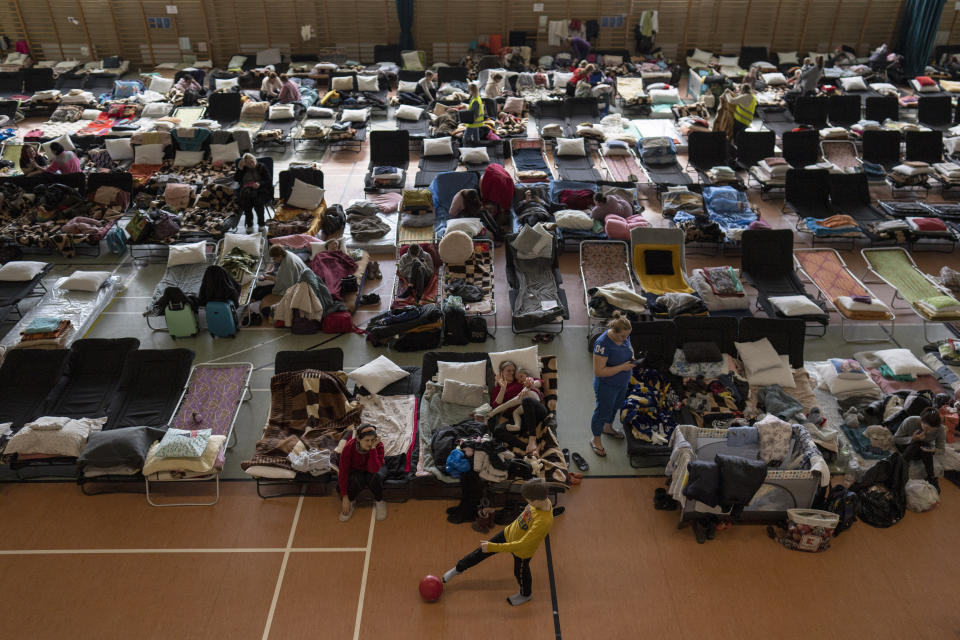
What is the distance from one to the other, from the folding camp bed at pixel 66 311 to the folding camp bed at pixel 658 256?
883 cm

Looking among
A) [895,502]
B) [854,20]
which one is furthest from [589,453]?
[854,20]

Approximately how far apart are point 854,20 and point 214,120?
20910 millimetres

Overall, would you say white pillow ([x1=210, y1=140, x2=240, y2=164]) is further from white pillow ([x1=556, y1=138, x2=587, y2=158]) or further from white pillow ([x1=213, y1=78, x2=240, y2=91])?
white pillow ([x1=556, y1=138, x2=587, y2=158])

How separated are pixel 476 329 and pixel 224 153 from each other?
27.9ft

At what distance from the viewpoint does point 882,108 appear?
60.5 feet

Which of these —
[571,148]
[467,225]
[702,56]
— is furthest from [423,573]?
[702,56]

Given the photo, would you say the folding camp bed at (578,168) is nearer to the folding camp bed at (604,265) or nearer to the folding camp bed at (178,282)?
the folding camp bed at (604,265)

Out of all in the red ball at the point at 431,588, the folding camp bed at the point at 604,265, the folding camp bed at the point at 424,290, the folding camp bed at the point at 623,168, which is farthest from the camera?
the folding camp bed at the point at 623,168

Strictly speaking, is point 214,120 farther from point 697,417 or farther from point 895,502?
point 895,502

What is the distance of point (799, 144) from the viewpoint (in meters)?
16.0

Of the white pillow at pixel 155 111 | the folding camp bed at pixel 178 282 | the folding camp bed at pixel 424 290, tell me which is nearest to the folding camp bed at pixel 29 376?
the folding camp bed at pixel 178 282

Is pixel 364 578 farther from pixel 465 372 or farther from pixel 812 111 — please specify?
pixel 812 111

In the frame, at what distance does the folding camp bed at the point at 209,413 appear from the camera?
8148 millimetres

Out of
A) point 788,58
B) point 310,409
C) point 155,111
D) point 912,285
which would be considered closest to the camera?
point 310,409
